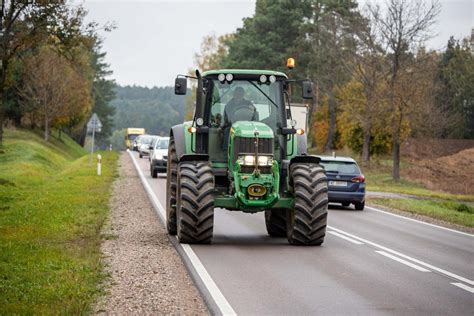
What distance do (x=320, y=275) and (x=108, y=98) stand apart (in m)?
129

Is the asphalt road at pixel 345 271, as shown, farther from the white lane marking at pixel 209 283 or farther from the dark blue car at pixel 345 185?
the dark blue car at pixel 345 185

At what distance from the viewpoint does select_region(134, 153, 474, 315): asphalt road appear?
10.2 meters

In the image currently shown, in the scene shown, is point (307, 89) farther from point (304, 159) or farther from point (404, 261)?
point (404, 261)

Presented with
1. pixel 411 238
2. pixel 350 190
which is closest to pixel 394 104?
pixel 350 190

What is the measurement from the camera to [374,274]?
12766 mm

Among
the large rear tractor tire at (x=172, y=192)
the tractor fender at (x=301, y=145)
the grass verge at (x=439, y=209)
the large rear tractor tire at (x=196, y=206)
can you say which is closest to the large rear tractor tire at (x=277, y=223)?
the tractor fender at (x=301, y=145)

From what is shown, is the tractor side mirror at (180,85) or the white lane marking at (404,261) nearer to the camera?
the white lane marking at (404,261)

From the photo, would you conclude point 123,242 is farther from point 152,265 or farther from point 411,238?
point 411,238

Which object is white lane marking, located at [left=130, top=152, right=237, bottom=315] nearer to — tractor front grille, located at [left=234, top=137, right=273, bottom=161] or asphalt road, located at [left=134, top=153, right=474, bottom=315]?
asphalt road, located at [left=134, top=153, right=474, bottom=315]

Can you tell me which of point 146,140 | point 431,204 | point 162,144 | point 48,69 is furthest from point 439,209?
point 48,69

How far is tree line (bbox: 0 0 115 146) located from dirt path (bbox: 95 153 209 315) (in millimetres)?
16681

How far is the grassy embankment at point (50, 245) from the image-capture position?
10.1 m

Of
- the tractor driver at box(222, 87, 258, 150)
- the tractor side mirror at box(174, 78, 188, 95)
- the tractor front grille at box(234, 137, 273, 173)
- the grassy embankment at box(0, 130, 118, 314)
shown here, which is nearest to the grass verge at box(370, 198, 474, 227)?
the grassy embankment at box(0, 130, 118, 314)

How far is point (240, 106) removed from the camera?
17.1m
